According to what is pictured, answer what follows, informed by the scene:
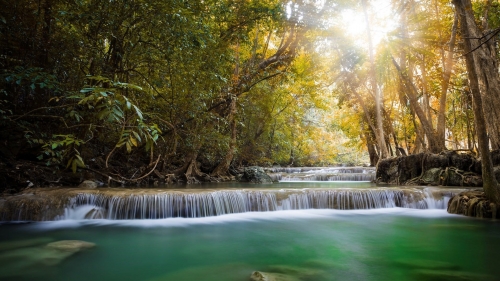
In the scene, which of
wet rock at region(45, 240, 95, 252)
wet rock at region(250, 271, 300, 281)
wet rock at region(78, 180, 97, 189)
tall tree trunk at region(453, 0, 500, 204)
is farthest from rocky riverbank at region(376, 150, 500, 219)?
wet rock at region(78, 180, 97, 189)

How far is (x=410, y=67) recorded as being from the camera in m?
13.7

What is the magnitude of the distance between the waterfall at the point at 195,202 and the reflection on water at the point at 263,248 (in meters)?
0.32

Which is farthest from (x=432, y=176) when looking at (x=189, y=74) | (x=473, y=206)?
(x=189, y=74)

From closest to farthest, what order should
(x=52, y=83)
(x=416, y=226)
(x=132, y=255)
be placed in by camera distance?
(x=132, y=255) → (x=52, y=83) → (x=416, y=226)

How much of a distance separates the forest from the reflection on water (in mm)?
1281

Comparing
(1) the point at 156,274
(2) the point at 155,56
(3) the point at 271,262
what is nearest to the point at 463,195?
(3) the point at 271,262

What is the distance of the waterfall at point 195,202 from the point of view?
252 inches

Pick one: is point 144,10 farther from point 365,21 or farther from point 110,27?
point 365,21

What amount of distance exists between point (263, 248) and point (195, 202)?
3.00 meters

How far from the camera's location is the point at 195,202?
7117 mm

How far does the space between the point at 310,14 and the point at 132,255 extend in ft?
39.2

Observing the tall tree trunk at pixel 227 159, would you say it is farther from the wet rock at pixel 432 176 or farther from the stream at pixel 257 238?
the wet rock at pixel 432 176

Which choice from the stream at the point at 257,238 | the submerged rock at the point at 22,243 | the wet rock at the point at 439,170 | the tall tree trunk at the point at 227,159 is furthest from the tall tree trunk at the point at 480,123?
the tall tree trunk at the point at 227,159

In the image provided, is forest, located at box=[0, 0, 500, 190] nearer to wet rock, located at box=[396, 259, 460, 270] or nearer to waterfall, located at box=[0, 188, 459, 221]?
waterfall, located at box=[0, 188, 459, 221]
